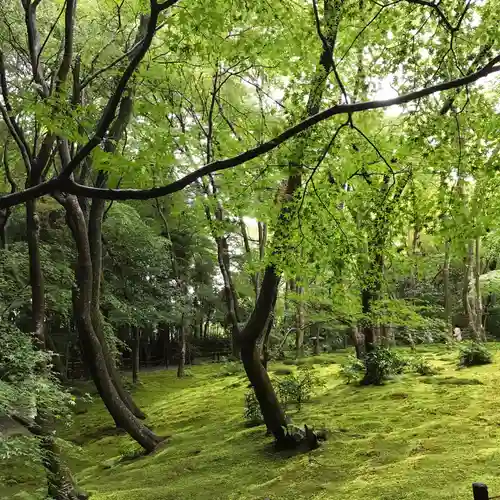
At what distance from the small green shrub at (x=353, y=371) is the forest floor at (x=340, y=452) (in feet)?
0.72

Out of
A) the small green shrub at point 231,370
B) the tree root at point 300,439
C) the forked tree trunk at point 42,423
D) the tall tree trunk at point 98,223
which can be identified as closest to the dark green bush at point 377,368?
the tree root at point 300,439

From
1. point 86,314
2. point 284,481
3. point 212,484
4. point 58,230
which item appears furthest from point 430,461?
point 58,230

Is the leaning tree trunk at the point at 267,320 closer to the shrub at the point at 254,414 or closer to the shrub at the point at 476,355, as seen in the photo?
the shrub at the point at 254,414

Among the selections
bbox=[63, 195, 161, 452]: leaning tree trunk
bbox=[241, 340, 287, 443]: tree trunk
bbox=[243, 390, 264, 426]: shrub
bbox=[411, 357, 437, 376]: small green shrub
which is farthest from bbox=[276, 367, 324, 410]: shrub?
bbox=[411, 357, 437, 376]: small green shrub

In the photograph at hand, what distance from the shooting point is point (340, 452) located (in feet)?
19.0

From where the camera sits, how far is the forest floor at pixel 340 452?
4.69 metres

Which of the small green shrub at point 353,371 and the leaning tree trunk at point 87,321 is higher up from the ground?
the leaning tree trunk at point 87,321

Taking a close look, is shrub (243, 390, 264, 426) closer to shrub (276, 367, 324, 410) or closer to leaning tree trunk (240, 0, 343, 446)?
shrub (276, 367, 324, 410)

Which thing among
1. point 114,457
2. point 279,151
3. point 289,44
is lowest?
point 114,457

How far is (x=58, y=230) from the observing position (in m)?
12.1

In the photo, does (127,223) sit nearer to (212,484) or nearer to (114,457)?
(114,457)

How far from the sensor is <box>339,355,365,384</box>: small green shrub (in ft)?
32.6

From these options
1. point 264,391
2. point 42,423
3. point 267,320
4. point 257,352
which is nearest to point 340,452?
point 264,391

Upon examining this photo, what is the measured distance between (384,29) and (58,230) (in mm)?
10329
